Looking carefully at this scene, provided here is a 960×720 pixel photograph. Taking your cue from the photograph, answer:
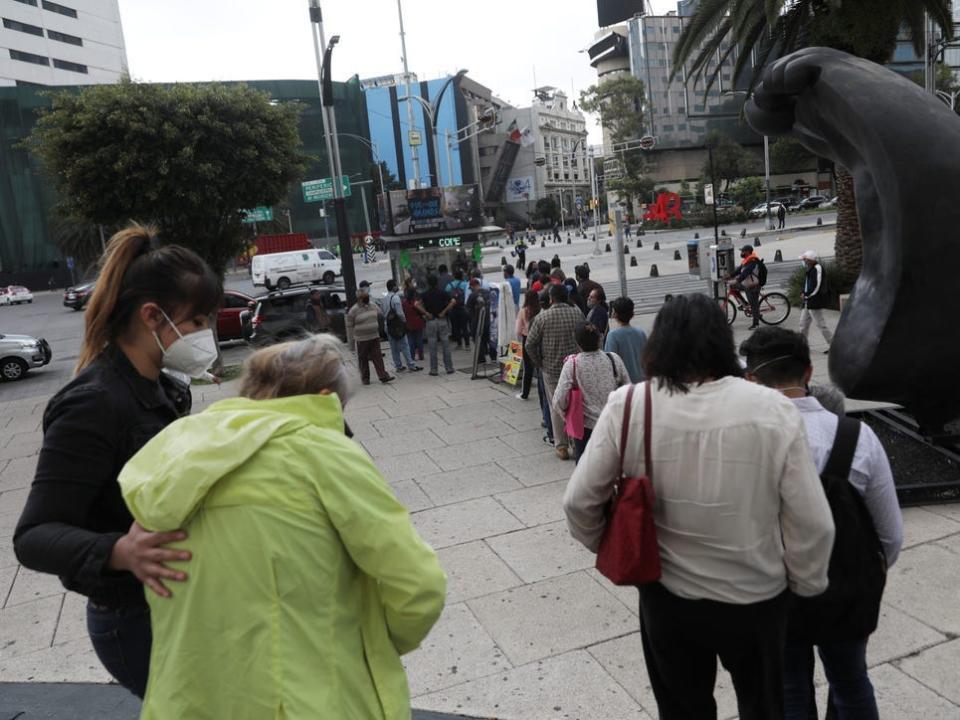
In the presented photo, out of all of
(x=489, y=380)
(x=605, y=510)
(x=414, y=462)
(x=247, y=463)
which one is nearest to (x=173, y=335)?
(x=247, y=463)

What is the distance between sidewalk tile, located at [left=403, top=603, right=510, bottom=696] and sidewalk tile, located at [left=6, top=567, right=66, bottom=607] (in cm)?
268

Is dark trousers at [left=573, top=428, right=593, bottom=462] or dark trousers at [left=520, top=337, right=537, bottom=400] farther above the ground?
dark trousers at [left=573, top=428, right=593, bottom=462]

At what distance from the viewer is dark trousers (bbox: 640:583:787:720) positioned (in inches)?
86.7

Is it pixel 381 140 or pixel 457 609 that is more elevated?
pixel 381 140

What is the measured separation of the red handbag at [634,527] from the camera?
86.0 inches

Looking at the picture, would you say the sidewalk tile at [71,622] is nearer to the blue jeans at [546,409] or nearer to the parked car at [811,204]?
the blue jeans at [546,409]

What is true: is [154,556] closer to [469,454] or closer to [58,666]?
[58,666]

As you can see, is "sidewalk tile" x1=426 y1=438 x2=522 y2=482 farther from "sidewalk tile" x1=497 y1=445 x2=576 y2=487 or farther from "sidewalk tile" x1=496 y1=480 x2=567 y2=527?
"sidewalk tile" x1=496 y1=480 x2=567 y2=527

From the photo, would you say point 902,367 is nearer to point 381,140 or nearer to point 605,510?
point 605,510

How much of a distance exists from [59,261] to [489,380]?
5431 centimetres

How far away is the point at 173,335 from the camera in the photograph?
2.15 meters

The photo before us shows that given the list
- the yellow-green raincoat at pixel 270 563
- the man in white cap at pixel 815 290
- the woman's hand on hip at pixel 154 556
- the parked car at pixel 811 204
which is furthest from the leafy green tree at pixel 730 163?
the woman's hand on hip at pixel 154 556

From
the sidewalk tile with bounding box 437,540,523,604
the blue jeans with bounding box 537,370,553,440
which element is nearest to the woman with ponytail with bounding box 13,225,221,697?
the sidewalk tile with bounding box 437,540,523,604

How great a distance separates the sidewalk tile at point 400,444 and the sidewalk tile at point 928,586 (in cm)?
476
